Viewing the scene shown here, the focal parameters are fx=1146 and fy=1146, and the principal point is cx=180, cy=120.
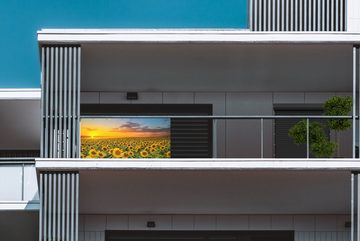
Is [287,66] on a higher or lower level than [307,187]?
higher

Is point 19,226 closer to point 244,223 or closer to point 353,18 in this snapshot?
point 244,223

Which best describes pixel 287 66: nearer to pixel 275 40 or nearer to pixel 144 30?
pixel 275 40

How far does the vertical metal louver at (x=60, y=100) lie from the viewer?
72.3ft

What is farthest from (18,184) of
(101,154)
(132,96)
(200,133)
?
(200,133)

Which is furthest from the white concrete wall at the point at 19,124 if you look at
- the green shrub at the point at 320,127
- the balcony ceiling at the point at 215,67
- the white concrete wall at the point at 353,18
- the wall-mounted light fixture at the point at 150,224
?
the white concrete wall at the point at 353,18

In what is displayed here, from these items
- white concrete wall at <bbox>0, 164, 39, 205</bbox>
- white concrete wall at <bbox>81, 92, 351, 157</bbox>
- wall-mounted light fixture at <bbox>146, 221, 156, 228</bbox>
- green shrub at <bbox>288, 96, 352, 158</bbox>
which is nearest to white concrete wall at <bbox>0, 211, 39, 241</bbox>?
white concrete wall at <bbox>0, 164, 39, 205</bbox>

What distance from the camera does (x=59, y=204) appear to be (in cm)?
2194

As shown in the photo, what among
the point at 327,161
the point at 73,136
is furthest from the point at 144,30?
the point at 327,161

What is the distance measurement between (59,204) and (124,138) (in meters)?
2.02

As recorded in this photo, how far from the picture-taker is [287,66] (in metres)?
23.5

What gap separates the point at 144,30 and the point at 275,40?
256 cm

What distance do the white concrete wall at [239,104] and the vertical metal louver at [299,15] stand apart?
2586 millimetres

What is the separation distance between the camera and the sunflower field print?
2275cm

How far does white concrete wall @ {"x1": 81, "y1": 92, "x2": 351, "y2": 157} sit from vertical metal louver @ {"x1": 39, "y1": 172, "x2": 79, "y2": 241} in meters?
4.09
